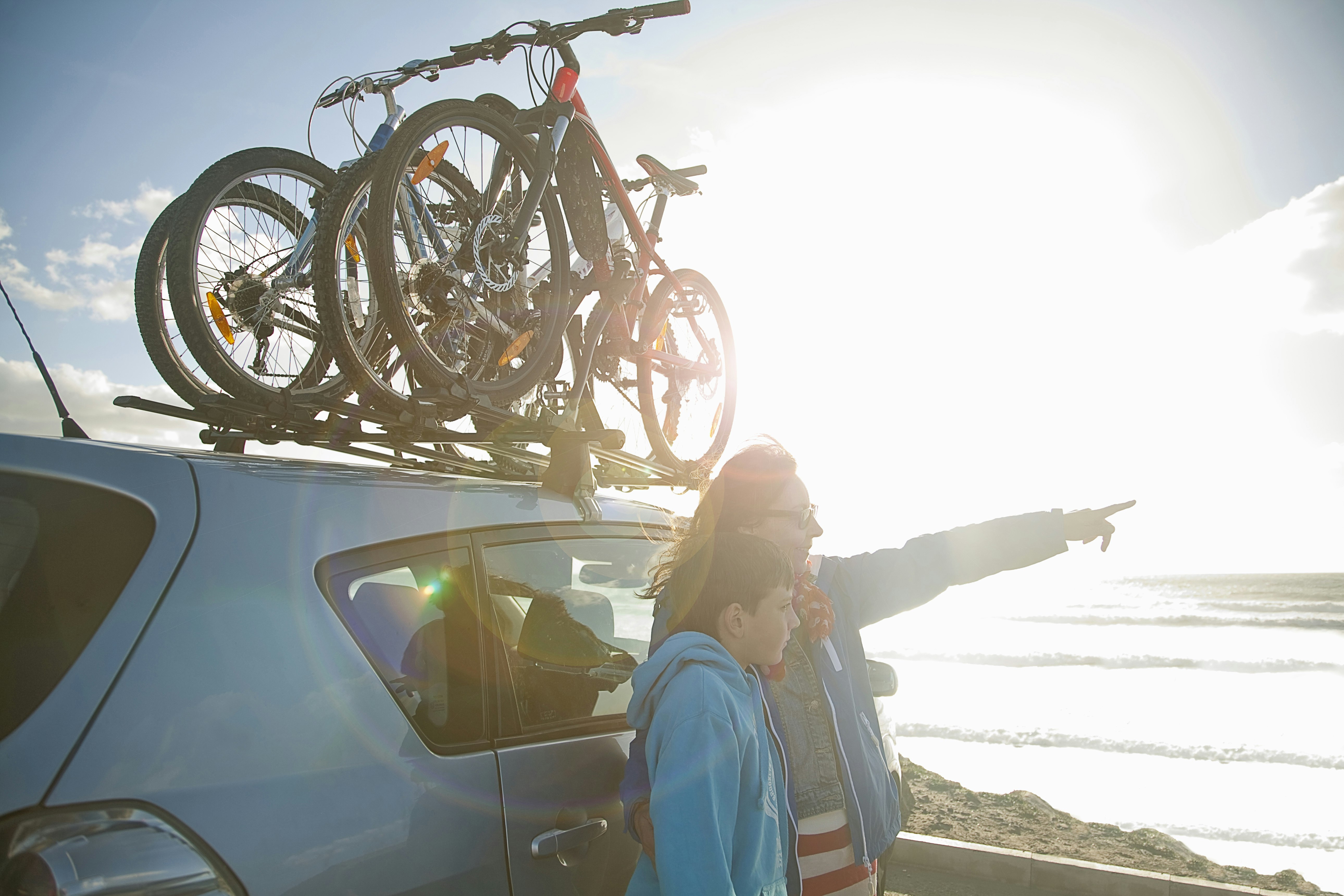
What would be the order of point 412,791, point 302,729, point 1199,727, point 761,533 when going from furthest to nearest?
point 1199,727, point 761,533, point 412,791, point 302,729

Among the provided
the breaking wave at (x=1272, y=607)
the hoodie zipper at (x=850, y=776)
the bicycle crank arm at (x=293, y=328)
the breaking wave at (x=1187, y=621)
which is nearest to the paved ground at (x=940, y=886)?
the hoodie zipper at (x=850, y=776)

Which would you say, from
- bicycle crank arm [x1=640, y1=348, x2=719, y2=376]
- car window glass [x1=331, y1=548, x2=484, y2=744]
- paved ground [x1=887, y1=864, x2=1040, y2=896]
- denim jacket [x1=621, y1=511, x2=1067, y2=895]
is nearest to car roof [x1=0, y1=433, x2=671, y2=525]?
car window glass [x1=331, y1=548, x2=484, y2=744]

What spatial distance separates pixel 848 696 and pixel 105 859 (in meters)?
1.44

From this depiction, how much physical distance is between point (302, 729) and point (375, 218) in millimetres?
1851

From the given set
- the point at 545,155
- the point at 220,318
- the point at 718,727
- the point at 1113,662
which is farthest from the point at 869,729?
the point at 1113,662

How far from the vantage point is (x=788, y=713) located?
1.92m

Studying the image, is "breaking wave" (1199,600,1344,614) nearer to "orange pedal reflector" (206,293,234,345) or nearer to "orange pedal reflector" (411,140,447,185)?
"orange pedal reflector" (411,140,447,185)

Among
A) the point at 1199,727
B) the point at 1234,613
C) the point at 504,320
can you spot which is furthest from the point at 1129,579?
the point at 504,320

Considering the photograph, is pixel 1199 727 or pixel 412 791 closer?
pixel 412 791

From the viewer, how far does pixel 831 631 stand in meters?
2.03

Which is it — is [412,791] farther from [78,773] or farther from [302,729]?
[78,773]

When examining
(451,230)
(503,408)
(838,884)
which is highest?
(451,230)

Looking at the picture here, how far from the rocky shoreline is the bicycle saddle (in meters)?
3.90

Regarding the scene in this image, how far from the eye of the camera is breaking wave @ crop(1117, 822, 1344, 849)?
261 inches
